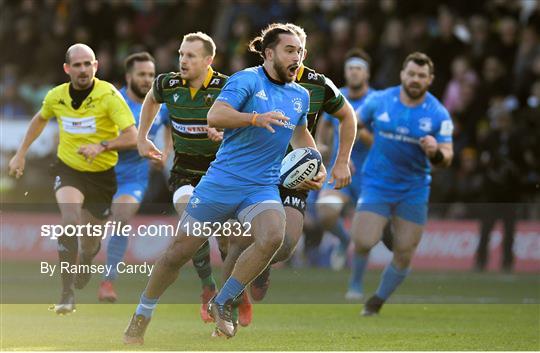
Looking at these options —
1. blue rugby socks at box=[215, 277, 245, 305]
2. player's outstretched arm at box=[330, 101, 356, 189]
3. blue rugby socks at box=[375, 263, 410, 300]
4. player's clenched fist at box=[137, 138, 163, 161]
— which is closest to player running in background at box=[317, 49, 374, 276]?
blue rugby socks at box=[375, 263, 410, 300]

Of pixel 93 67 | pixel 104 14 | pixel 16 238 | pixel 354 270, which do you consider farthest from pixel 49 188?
pixel 93 67

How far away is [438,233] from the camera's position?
20.3m

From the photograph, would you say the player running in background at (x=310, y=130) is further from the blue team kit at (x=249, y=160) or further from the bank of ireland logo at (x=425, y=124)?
the bank of ireland logo at (x=425, y=124)

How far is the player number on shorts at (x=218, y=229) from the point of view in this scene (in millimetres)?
10445

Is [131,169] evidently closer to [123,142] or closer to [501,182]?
[123,142]

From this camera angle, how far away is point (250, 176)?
10.4 meters

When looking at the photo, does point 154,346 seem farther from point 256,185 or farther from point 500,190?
point 500,190

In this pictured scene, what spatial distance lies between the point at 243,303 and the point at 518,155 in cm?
898

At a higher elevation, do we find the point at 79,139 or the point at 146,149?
the point at 146,149

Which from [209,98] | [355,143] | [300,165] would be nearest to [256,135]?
[300,165]

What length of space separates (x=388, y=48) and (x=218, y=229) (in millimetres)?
11151

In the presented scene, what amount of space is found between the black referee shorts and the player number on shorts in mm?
2280

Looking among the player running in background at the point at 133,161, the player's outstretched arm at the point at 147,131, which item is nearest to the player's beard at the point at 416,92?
the player running in background at the point at 133,161

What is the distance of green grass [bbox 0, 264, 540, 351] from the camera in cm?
1110
